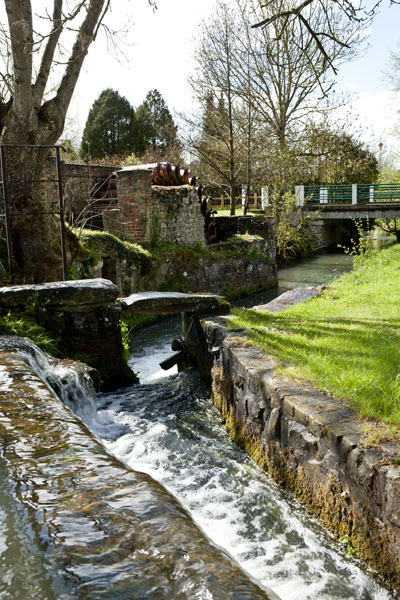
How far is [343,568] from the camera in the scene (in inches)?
121

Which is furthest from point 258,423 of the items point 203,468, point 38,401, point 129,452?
point 38,401

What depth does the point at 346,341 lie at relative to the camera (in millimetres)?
5344

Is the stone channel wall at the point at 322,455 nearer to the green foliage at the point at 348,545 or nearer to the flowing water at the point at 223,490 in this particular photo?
the green foliage at the point at 348,545

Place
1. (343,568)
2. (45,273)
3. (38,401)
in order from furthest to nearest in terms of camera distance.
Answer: (45,273), (38,401), (343,568)

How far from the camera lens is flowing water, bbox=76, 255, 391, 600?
3023 mm

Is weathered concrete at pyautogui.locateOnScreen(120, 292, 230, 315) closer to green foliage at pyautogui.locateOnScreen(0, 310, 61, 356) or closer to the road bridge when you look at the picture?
green foliage at pyautogui.locateOnScreen(0, 310, 61, 356)

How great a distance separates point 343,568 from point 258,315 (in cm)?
443

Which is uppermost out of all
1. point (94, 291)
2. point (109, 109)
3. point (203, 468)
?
point (109, 109)

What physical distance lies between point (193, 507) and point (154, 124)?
35.1m

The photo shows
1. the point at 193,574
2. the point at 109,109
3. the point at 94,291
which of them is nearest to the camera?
the point at 193,574

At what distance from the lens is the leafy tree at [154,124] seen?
3512 centimetres

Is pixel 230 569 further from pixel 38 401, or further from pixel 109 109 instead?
pixel 109 109

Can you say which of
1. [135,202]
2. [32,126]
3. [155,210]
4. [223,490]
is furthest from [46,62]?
[223,490]

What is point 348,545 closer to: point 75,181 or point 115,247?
point 115,247
